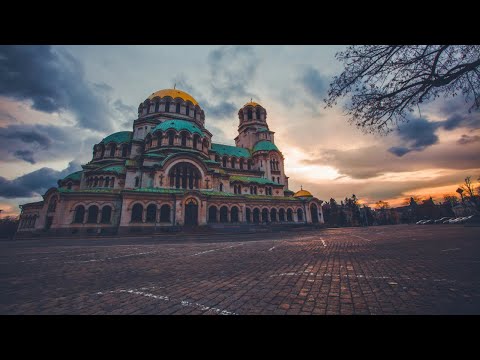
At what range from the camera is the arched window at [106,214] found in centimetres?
2559

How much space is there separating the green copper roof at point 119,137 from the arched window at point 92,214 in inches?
626

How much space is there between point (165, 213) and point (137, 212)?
3.36 m

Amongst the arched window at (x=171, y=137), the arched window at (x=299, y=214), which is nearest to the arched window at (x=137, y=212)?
the arched window at (x=171, y=137)

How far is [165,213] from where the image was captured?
89.2 feet

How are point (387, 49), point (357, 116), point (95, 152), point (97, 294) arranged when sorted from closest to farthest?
point (97, 294) → point (387, 49) → point (357, 116) → point (95, 152)

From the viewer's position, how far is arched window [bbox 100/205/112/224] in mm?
25592

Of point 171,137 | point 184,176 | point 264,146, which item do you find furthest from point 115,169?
point 264,146

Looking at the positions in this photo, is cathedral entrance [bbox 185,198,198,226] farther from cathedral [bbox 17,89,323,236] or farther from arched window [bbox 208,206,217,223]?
arched window [bbox 208,206,217,223]

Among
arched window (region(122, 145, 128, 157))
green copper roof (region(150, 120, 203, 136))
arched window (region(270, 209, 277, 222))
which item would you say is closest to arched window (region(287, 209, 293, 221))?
arched window (region(270, 209, 277, 222))

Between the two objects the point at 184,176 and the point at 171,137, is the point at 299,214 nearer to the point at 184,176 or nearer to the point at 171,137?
the point at 184,176
